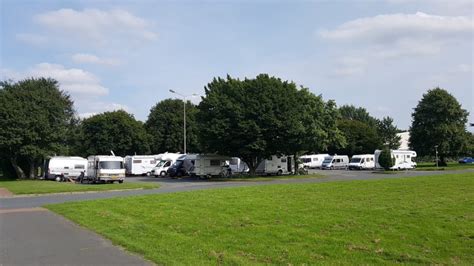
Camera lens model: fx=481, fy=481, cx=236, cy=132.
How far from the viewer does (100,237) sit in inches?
449

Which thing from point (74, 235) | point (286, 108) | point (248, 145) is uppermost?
point (286, 108)

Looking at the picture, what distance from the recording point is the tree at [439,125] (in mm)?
79875

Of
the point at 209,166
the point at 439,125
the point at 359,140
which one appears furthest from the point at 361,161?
the point at 209,166

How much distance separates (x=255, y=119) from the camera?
4669 cm

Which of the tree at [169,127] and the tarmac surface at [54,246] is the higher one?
the tree at [169,127]

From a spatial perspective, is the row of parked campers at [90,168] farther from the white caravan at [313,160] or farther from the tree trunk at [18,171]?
the white caravan at [313,160]

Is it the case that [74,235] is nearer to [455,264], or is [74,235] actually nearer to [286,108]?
[455,264]

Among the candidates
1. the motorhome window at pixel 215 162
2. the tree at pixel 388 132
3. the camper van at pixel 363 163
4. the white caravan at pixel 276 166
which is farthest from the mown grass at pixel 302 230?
the tree at pixel 388 132

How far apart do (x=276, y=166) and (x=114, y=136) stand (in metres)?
38.7

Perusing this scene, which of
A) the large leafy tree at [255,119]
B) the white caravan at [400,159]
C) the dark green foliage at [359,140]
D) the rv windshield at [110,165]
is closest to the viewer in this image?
the rv windshield at [110,165]

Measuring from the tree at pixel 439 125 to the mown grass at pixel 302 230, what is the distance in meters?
68.8

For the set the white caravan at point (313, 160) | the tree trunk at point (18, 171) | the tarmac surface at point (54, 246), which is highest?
the white caravan at point (313, 160)

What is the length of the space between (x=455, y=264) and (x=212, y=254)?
12.9 ft

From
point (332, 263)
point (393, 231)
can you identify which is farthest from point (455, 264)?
point (393, 231)
